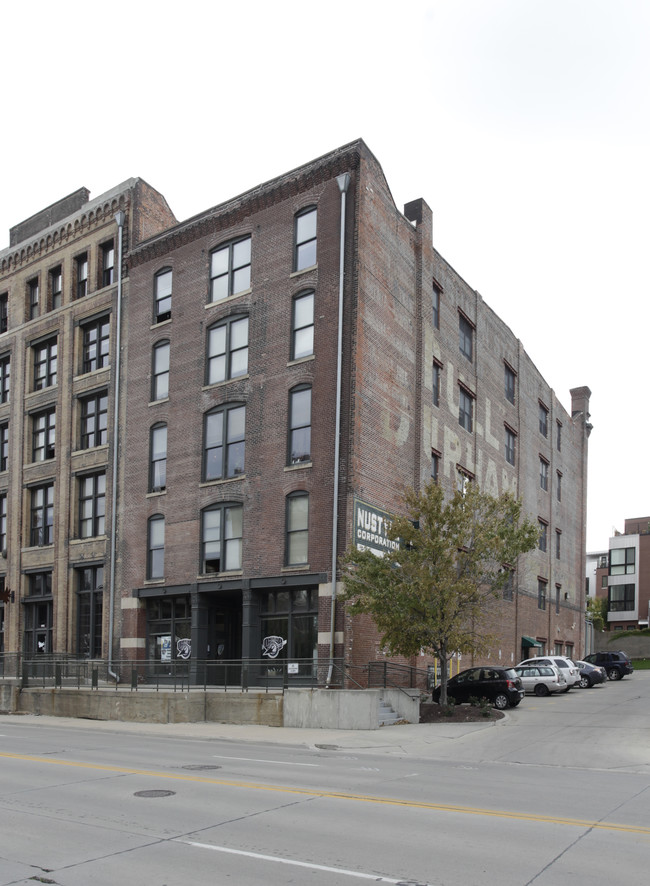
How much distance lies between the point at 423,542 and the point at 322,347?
308 inches

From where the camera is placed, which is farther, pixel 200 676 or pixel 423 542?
pixel 200 676

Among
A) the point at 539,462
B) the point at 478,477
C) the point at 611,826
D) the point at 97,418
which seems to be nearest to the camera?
the point at 611,826

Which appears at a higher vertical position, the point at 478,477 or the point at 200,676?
the point at 478,477

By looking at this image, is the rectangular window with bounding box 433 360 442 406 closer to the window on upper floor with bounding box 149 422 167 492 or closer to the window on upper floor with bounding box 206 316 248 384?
the window on upper floor with bounding box 206 316 248 384

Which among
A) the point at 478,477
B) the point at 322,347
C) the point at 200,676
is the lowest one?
the point at 200,676

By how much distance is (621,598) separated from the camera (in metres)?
92.4

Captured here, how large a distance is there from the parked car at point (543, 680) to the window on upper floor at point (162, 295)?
67.9ft

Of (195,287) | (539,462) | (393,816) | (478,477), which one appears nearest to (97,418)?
(195,287)

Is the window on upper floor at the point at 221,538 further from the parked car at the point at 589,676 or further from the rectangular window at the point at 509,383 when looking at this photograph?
the rectangular window at the point at 509,383

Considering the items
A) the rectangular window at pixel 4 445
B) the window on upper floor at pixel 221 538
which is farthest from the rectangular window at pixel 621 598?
the window on upper floor at pixel 221 538

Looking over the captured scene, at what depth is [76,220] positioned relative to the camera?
130 ft

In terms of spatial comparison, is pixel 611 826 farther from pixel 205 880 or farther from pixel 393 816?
pixel 205 880

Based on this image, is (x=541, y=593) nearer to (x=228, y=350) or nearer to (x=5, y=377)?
(x=228, y=350)

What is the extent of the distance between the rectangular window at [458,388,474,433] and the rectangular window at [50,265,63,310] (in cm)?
1902
